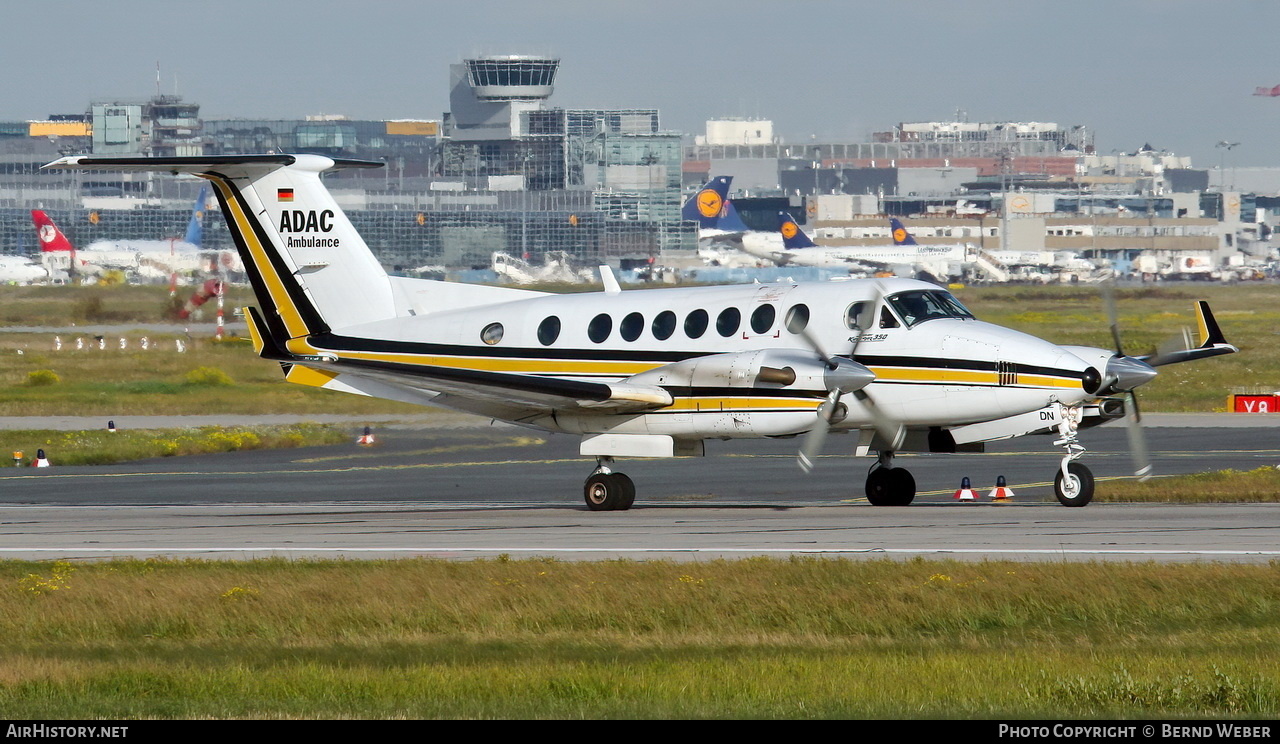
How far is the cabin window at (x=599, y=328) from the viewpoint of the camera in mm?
25078

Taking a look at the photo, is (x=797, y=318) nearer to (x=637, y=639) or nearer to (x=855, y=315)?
(x=855, y=315)

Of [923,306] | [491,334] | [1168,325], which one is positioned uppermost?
[923,306]

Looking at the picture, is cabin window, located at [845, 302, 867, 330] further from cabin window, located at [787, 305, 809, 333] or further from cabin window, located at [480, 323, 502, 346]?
cabin window, located at [480, 323, 502, 346]

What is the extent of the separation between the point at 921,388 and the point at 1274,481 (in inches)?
321

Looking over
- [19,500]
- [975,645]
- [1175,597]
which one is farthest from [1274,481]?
[19,500]

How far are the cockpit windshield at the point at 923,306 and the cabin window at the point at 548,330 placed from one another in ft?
18.9

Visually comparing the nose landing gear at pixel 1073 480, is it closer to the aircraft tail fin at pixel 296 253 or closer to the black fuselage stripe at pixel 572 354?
the black fuselage stripe at pixel 572 354

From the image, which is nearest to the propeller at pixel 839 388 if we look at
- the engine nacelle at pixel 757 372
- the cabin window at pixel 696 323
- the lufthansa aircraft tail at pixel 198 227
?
the engine nacelle at pixel 757 372

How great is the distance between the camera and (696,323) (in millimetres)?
24312

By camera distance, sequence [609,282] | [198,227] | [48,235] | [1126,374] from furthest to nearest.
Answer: [198,227] < [48,235] < [609,282] < [1126,374]

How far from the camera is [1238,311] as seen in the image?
116188mm

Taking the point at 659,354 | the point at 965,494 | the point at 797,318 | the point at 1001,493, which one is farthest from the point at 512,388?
the point at 1001,493

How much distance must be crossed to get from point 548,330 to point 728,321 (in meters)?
3.36

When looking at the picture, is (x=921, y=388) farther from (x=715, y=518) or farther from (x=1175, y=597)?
(x=1175, y=597)
